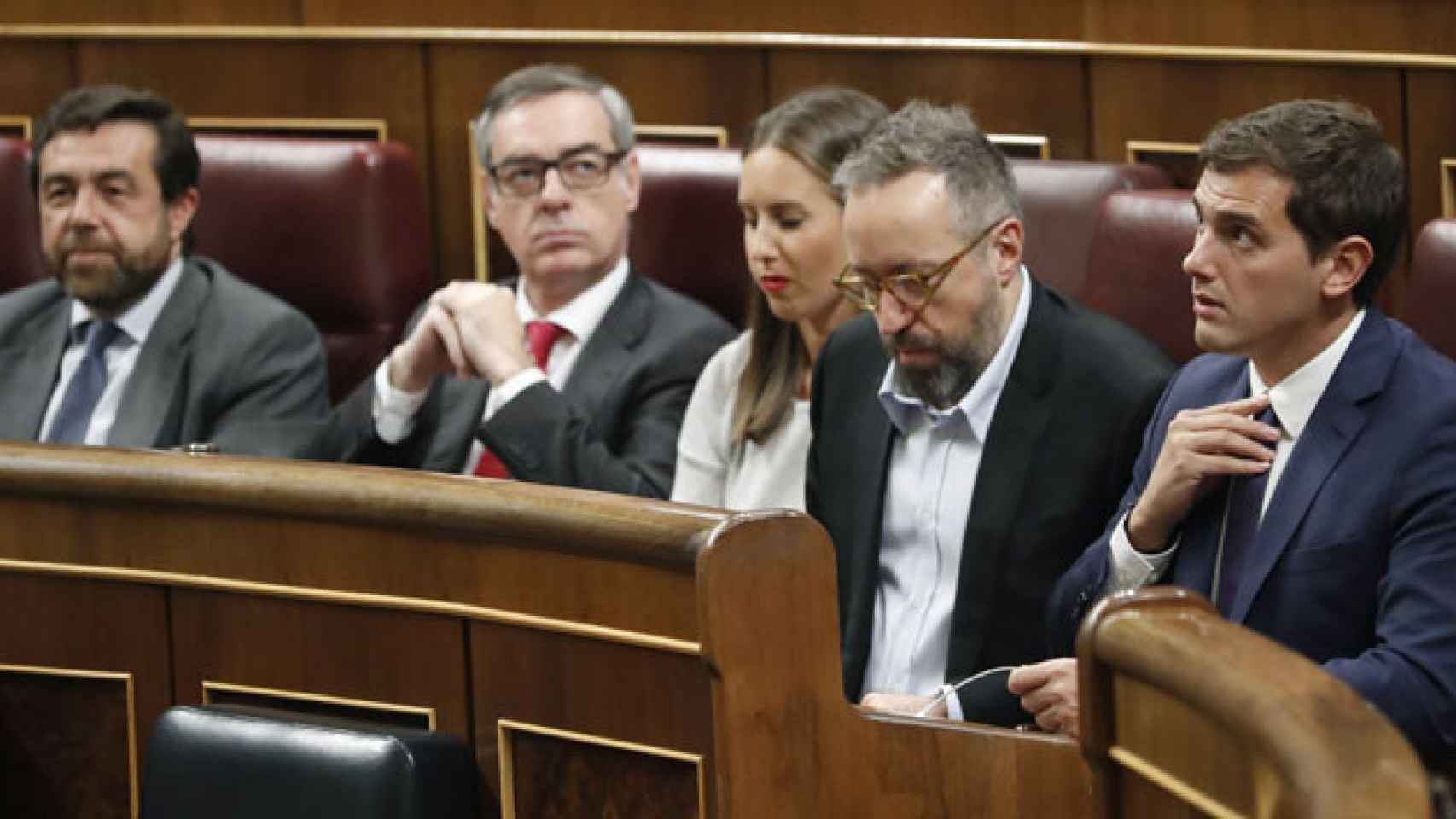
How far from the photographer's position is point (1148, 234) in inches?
54.5

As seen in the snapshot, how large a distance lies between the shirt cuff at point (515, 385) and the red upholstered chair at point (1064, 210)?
0.32m

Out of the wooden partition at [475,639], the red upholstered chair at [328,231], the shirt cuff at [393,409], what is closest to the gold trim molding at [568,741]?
the wooden partition at [475,639]

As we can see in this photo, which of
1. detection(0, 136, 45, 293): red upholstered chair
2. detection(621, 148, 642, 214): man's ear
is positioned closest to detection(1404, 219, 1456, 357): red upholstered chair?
detection(621, 148, 642, 214): man's ear

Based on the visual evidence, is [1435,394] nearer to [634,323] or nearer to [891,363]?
[891,363]

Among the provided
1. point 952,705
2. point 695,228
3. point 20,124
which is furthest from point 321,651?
point 20,124

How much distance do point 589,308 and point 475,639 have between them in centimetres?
54

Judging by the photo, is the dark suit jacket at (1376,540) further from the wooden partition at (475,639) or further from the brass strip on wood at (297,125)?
the brass strip on wood at (297,125)

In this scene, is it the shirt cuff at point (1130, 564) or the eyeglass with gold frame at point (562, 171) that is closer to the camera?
the shirt cuff at point (1130, 564)

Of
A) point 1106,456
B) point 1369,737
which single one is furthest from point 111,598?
point 1369,737

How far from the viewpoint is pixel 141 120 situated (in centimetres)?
167

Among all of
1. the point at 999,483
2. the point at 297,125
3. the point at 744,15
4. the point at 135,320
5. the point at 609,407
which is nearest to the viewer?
the point at 999,483

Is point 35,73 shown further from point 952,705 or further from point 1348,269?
point 1348,269

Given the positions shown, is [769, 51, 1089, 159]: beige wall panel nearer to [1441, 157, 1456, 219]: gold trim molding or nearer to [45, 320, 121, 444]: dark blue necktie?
[1441, 157, 1456, 219]: gold trim molding

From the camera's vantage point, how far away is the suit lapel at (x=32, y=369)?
1629mm
